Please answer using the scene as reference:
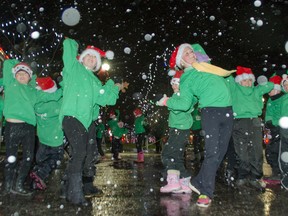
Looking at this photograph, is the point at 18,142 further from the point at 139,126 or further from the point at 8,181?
the point at 139,126

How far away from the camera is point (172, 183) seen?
4.94 meters

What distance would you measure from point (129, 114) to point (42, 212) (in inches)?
1475

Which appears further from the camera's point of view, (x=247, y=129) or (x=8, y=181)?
(x=247, y=129)

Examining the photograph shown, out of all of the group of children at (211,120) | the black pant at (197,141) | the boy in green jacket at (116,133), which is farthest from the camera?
the boy in green jacket at (116,133)

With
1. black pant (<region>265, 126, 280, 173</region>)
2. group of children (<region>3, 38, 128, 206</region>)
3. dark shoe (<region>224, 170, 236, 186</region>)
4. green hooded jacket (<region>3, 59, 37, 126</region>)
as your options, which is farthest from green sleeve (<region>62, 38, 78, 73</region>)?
black pant (<region>265, 126, 280, 173</region>)

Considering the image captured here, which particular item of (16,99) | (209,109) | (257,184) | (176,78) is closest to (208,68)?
(209,109)

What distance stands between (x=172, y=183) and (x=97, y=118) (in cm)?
144

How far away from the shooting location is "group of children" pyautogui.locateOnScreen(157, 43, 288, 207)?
165 inches

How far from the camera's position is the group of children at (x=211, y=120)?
4180 mm

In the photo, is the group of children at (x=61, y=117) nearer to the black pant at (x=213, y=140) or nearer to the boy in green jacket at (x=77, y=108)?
the boy in green jacket at (x=77, y=108)

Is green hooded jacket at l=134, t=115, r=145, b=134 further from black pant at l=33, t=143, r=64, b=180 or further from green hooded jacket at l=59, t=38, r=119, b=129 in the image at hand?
green hooded jacket at l=59, t=38, r=119, b=129

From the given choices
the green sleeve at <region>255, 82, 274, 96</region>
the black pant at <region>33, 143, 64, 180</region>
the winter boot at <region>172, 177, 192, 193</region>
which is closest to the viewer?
the winter boot at <region>172, 177, 192, 193</region>

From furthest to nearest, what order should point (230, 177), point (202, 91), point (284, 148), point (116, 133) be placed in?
point (116, 133)
point (230, 177)
point (284, 148)
point (202, 91)

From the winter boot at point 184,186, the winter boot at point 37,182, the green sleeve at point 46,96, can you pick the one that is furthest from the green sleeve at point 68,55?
the winter boot at point 184,186
